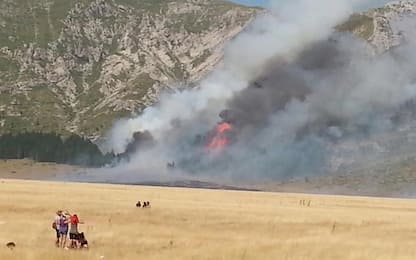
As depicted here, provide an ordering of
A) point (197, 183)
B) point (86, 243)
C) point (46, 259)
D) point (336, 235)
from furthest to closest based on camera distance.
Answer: point (197, 183)
point (336, 235)
point (86, 243)
point (46, 259)

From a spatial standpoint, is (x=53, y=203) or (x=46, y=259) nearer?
(x=46, y=259)

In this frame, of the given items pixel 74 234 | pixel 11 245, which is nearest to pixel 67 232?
pixel 74 234

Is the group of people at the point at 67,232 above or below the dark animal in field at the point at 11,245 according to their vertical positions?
above

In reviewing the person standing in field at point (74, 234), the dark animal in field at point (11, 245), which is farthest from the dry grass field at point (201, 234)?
the person standing in field at point (74, 234)

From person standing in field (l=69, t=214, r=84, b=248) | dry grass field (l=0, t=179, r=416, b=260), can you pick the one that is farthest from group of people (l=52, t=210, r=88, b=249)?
dry grass field (l=0, t=179, r=416, b=260)

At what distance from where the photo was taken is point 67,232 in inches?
1704

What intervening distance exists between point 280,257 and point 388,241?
16.1 m

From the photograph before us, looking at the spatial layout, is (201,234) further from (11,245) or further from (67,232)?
(11,245)

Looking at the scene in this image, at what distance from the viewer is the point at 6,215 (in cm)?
6056

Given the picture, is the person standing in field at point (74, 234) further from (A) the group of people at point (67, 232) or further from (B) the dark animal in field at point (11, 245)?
(B) the dark animal in field at point (11, 245)

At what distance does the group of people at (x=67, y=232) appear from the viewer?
41438 millimetres

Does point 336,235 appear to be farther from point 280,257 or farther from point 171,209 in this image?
point 171,209

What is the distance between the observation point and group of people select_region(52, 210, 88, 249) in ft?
136

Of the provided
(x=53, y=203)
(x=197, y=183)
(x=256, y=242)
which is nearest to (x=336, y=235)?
(x=256, y=242)
